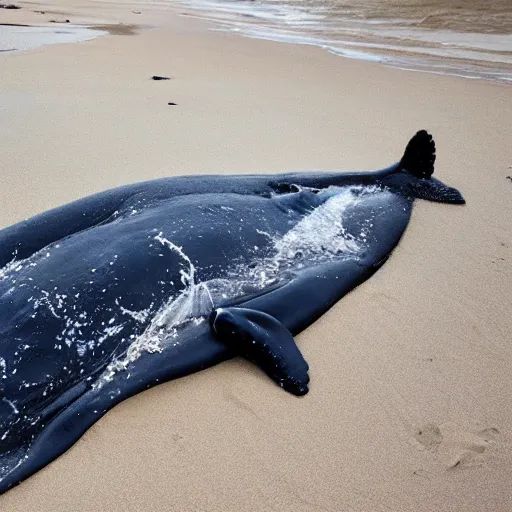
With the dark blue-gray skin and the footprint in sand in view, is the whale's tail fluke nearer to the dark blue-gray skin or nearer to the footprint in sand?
the dark blue-gray skin

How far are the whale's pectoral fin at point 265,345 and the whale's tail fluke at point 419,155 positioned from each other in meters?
2.37

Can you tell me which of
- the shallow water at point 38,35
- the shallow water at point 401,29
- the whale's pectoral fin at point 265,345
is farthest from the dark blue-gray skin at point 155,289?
the shallow water at point 38,35

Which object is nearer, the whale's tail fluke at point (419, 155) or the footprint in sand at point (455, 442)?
the footprint in sand at point (455, 442)

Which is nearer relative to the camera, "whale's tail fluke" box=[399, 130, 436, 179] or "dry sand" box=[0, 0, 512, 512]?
"dry sand" box=[0, 0, 512, 512]

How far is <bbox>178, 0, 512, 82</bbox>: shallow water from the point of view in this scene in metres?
10.4

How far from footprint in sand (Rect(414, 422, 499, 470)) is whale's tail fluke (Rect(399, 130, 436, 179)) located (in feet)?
8.29

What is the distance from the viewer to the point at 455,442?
88.1 inches

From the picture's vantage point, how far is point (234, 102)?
689 cm

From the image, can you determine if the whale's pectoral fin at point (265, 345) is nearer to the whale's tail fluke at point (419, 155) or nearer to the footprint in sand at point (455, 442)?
the footprint in sand at point (455, 442)

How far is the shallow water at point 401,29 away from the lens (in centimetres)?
1041

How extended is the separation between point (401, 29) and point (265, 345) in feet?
48.0

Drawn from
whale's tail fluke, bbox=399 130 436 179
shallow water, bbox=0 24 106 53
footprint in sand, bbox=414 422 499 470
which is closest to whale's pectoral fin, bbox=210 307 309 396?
footprint in sand, bbox=414 422 499 470

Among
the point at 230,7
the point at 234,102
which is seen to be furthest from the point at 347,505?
the point at 230,7

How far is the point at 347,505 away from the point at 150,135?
4457mm
